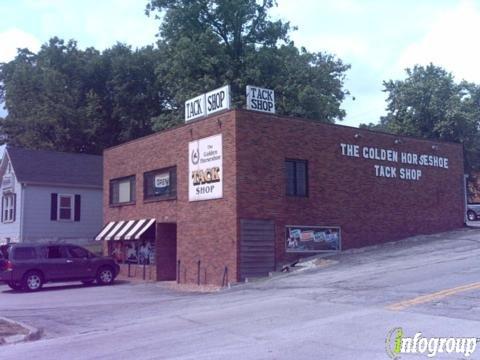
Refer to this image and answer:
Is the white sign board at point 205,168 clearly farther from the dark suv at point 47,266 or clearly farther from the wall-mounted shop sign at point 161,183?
the dark suv at point 47,266

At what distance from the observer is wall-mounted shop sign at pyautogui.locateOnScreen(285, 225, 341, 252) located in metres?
24.0

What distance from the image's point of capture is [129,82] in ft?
170

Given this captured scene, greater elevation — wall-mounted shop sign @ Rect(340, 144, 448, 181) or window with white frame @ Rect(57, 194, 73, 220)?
wall-mounted shop sign @ Rect(340, 144, 448, 181)

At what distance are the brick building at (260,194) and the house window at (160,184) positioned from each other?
4 cm

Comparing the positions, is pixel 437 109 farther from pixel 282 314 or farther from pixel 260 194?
pixel 282 314

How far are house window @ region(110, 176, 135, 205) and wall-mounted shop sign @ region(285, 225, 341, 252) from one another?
28.8 ft

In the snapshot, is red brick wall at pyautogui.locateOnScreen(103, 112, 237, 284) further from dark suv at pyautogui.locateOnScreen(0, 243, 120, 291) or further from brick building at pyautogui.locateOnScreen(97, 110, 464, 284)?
dark suv at pyautogui.locateOnScreen(0, 243, 120, 291)

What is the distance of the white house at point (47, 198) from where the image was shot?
35.3 meters

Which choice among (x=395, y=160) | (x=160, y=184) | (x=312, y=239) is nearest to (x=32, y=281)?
(x=160, y=184)

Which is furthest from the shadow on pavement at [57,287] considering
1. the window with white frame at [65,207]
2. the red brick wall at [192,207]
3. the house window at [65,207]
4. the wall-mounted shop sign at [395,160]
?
the wall-mounted shop sign at [395,160]

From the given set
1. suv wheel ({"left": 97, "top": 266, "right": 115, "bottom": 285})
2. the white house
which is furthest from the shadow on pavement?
the white house

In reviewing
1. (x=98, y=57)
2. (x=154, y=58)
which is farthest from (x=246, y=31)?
(x=98, y=57)

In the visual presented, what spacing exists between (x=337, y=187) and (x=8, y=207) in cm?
2023

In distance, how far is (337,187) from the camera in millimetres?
25766
